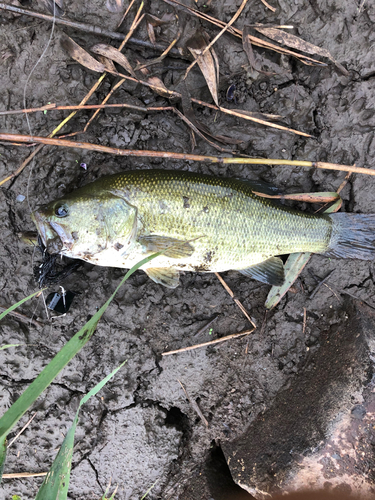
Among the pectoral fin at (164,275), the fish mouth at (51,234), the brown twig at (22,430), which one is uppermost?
the fish mouth at (51,234)

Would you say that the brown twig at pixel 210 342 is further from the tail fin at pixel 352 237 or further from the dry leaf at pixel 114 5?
the dry leaf at pixel 114 5

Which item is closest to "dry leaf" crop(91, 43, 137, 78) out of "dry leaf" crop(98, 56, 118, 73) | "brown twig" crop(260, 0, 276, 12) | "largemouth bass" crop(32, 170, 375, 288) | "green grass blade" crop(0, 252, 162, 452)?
"dry leaf" crop(98, 56, 118, 73)

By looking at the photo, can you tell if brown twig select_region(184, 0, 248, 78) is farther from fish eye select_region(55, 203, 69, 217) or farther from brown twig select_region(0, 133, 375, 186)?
fish eye select_region(55, 203, 69, 217)

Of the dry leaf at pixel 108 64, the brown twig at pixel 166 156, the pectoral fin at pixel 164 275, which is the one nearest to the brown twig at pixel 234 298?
the pectoral fin at pixel 164 275

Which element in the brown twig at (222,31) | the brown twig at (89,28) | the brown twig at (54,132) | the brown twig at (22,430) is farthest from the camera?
the brown twig at (22,430)

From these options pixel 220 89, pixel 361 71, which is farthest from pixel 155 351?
pixel 361 71

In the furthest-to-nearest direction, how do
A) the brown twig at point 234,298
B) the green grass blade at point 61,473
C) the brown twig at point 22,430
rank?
1. the brown twig at point 234,298
2. the brown twig at point 22,430
3. the green grass blade at point 61,473

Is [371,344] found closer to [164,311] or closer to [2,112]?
[164,311]
